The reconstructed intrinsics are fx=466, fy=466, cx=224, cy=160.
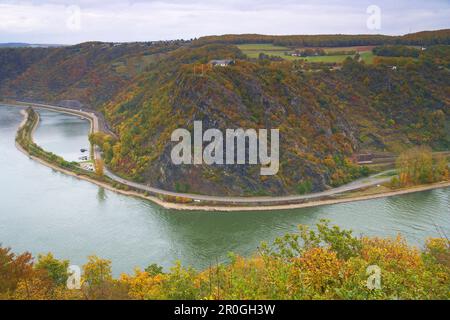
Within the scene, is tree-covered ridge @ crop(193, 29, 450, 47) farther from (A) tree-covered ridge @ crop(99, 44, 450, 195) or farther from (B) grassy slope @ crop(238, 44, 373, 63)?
(A) tree-covered ridge @ crop(99, 44, 450, 195)

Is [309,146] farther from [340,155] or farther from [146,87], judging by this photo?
[146,87]

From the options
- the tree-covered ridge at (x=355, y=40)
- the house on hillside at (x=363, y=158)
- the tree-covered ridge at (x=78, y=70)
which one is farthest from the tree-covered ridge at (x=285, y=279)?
the tree-covered ridge at (x=78, y=70)

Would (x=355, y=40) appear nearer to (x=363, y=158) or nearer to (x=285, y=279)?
(x=363, y=158)

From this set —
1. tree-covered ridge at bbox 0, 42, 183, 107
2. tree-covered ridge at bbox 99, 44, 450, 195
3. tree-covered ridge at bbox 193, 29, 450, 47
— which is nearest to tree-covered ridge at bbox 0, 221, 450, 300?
tree-covered ridge at bbox 99, 44, 450, 195

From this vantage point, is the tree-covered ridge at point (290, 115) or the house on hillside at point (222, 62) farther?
the house on hillside at point (222, 62)

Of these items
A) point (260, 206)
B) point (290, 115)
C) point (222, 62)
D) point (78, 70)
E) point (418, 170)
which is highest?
point (222, 62)

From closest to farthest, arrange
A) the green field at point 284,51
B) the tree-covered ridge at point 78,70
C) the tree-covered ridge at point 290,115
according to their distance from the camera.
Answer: the tree-covered ridge at point 290,115
the green field at point 284,51
the tree-covered ridge at point 78,70

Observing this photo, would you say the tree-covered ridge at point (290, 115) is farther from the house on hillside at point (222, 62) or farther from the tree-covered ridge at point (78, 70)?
the tree-covered ridge at point (78, 70)

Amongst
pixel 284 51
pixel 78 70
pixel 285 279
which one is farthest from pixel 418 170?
pixel 78 70
